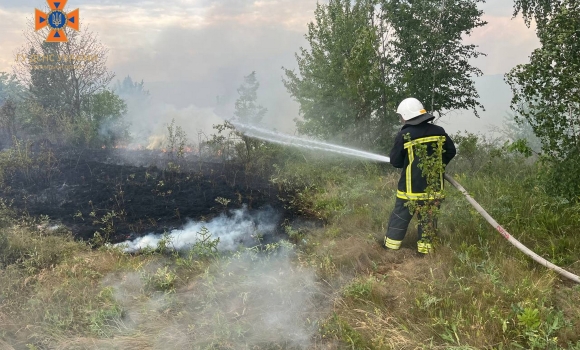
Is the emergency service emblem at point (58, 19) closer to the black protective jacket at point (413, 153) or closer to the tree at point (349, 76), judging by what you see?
the tree at point (349, 76)

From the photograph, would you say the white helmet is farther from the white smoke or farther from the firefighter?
the white smoke

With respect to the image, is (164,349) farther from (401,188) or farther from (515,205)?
(515,205)

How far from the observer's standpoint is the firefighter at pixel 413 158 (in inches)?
171

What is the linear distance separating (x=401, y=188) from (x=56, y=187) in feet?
27.3

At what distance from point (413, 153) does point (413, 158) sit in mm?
57

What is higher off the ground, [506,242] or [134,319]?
[506,242]

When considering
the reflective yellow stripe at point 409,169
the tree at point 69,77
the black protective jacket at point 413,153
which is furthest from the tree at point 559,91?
the tree at point 69,77

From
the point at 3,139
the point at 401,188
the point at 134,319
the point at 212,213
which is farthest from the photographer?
the point at 3,139

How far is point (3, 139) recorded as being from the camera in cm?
1570

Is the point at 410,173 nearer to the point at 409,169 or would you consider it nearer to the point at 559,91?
the point at 409,169

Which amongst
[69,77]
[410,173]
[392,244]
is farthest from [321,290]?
[69,77]

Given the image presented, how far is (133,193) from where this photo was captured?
827 cm

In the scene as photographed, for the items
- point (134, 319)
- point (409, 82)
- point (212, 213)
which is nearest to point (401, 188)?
point (134, 319)

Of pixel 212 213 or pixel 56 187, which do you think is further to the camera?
pixel 56 187
